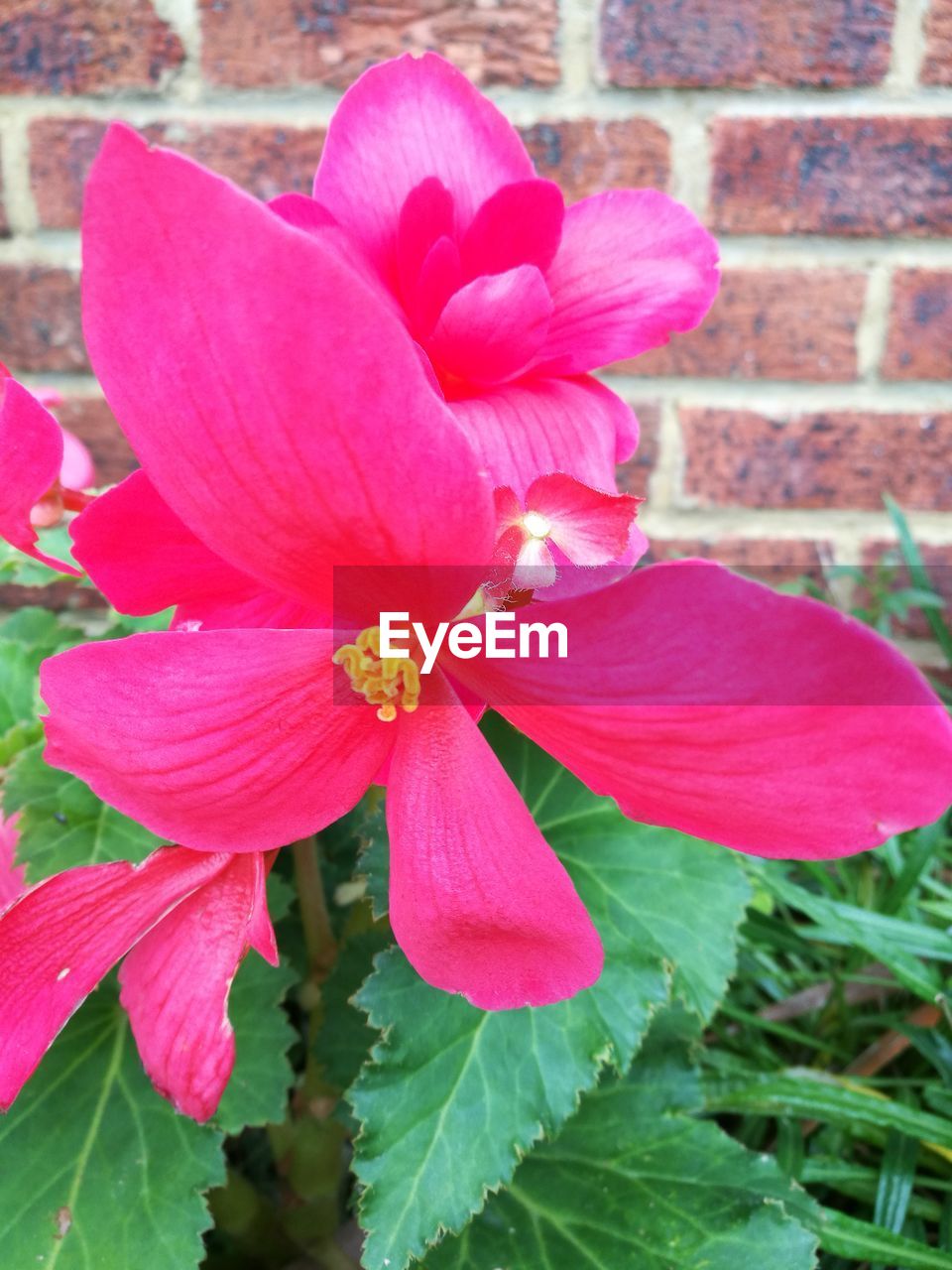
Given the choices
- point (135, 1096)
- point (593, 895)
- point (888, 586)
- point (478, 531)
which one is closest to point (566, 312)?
point (478, 531)

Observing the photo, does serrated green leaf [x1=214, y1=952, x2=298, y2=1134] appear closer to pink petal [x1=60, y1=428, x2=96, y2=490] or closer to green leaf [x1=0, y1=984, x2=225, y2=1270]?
green leaf [x1=0, y1=984, x2=225, y2=1270]

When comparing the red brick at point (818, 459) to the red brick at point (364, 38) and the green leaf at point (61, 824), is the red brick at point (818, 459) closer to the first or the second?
the red brick at point (364, 38)

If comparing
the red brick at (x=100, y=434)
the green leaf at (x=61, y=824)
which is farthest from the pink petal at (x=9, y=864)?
the red brick at (x=100, y=434)

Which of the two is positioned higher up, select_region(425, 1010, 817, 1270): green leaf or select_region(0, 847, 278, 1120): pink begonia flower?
select_region(0, 847, 278, 1120): pink begonia flower

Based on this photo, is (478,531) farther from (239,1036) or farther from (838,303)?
(838,303)

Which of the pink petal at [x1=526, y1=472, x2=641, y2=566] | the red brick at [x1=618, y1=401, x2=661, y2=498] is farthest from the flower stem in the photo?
the red brick at [x1=618, y1=401, x2=661, y2=498]

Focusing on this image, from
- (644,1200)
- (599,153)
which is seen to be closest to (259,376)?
(644,1200)
